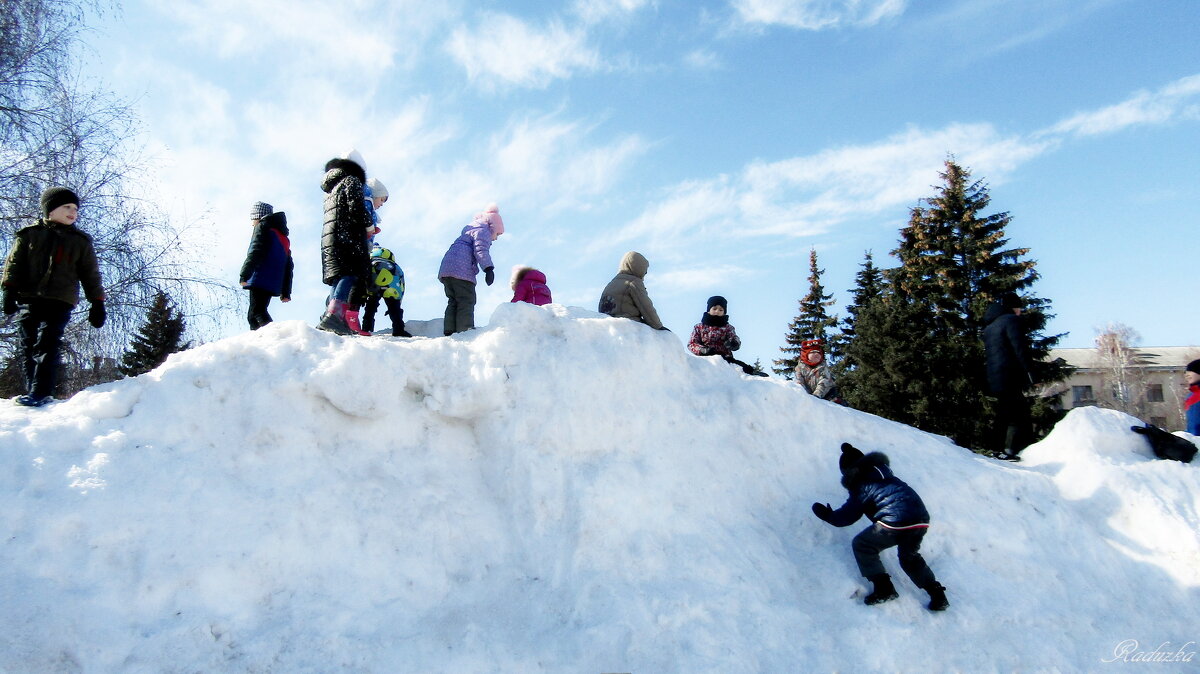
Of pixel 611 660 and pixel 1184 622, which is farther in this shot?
pixel 1184 622

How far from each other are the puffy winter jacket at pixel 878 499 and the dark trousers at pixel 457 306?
13.0 ft

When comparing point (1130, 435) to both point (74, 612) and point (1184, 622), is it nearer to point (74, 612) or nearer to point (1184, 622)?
point (1184, 622)

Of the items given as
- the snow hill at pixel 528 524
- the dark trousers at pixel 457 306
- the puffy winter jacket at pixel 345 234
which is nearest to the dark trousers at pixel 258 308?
the puffy winter jacket at pixel 345 234

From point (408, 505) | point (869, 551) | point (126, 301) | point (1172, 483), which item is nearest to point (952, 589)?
point (869, 551)

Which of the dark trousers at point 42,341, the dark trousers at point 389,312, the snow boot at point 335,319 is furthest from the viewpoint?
the dark trousers at point 389,312

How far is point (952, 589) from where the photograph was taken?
198 inches

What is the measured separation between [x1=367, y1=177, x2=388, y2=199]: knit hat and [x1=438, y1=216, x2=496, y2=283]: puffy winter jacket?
91 cm

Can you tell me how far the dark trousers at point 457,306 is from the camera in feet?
22.4

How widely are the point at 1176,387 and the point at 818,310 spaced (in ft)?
123

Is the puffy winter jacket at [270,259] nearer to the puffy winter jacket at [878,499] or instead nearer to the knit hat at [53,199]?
the knit hat at [53,199]

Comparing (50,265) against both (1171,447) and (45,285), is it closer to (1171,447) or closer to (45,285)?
(45,285)

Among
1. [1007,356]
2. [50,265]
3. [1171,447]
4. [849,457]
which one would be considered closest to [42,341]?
[50,265]

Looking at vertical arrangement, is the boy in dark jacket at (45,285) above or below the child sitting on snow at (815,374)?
above

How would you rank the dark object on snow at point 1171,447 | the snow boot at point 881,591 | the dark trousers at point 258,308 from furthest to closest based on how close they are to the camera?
the dark trousers at point 258,308, the dark object on snow at point 1171,447, the snow boot at point 881,591
